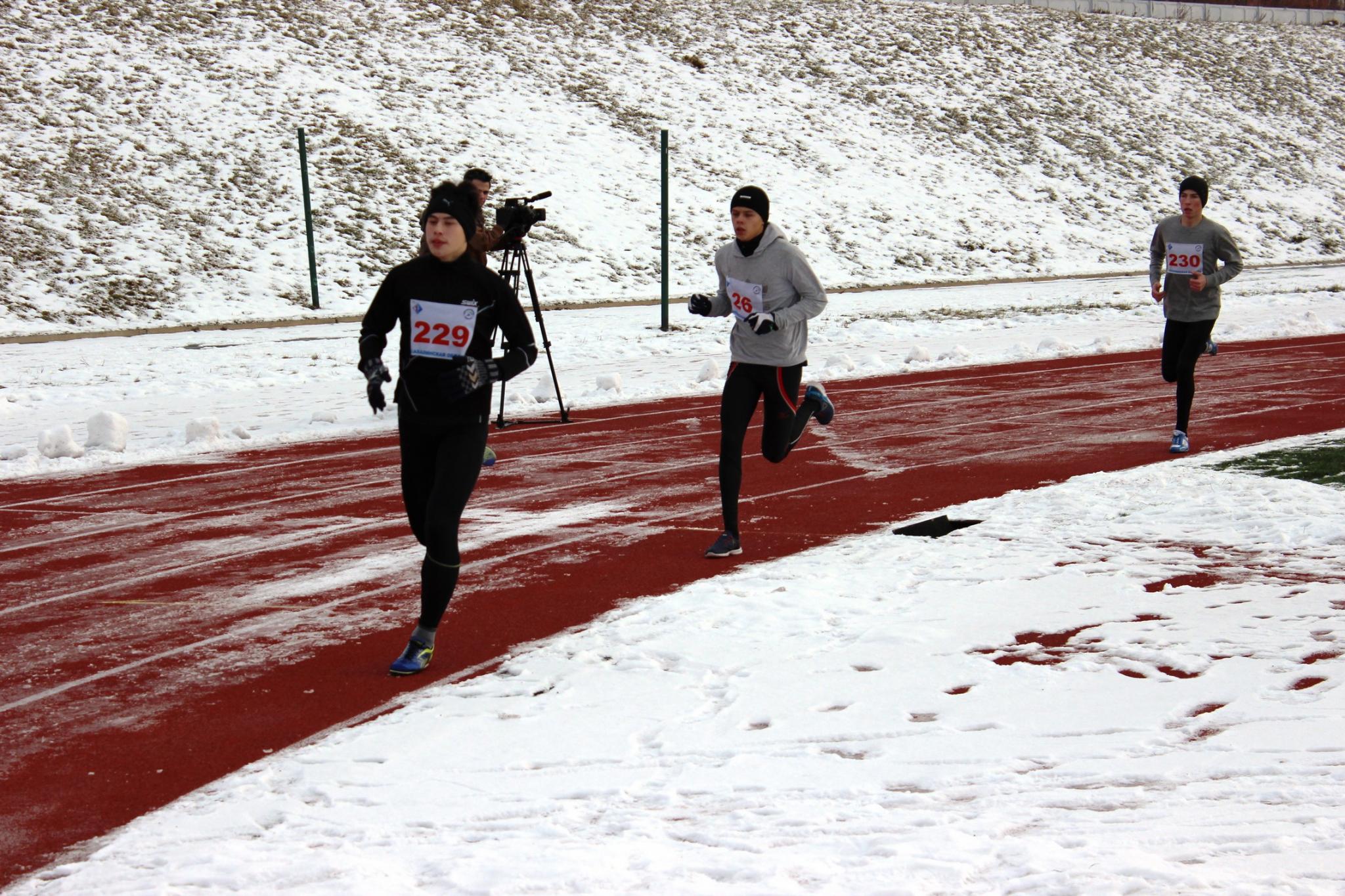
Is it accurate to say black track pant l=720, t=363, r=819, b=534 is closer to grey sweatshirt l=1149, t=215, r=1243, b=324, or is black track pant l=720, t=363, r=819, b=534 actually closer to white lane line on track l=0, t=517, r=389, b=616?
white lane line on track l=0, t=517, r=389, b=616

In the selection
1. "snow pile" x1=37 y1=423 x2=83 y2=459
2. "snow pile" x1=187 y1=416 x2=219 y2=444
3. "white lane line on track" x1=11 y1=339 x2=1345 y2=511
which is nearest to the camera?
"white lane line on track" x1=11 y1=339 x2=1345 y2=511

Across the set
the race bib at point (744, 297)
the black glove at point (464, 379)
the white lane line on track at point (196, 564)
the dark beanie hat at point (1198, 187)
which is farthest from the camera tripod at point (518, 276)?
the dark beanie hat at point (1198, 187)

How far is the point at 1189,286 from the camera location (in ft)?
33.5

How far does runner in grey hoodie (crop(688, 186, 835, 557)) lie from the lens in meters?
7.32

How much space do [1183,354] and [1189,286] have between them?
1.69 ft

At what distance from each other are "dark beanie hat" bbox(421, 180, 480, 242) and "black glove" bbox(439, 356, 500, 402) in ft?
1.80

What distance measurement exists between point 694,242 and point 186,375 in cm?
1602

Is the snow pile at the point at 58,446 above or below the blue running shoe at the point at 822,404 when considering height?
below

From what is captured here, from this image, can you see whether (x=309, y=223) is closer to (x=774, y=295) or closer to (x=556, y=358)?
(x=556, y=358)

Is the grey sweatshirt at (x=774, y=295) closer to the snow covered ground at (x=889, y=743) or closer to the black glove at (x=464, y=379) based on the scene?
the snow covered ground at (x=889, y=743)

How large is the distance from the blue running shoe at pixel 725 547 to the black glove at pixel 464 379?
7.84ft

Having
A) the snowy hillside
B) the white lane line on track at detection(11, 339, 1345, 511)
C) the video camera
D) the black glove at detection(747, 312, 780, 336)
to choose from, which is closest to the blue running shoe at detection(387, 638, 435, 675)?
the black glove at detection(747, 312, 780, 336)

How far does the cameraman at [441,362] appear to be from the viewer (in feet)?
17.8

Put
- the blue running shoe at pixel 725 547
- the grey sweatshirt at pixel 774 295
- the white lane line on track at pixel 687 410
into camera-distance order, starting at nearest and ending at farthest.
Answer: the grey sweatshirt at pixel 774 295 → the blue running shoe at pixel 725 547 → the white lane line on track at pixel 687 410
